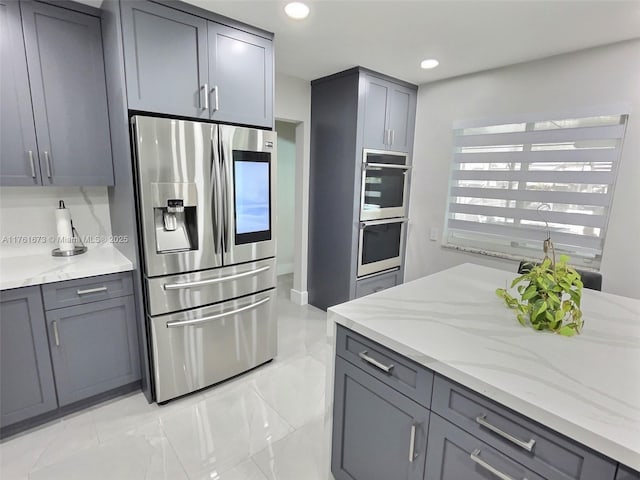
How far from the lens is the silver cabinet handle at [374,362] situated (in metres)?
1.20

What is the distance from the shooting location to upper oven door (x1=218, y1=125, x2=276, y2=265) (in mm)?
2068

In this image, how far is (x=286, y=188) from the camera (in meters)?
4.81

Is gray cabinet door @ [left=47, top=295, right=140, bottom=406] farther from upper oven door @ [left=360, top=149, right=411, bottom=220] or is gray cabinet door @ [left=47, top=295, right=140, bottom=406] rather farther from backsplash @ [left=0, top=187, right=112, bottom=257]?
upper oven door @ [left=360, top=149, right=411, bottom=220]

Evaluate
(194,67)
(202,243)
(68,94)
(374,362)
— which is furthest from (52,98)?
(374,362)

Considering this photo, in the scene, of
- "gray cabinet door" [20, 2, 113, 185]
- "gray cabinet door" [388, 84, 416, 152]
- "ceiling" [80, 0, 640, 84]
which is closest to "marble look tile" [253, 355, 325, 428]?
"gray cabinet door" [20, 2, 113, 185]

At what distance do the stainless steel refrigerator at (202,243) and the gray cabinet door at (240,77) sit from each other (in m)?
0.17

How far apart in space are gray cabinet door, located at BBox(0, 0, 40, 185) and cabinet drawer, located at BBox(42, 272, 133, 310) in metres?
0.66

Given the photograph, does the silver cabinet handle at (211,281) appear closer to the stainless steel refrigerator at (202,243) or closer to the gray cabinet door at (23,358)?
the stainless steel refrigerator at (202,243)

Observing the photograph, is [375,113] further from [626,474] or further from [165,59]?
[626,474]

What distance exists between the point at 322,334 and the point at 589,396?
95.1 inches

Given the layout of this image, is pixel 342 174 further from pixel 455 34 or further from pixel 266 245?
pixel 455 34

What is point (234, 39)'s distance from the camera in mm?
2082

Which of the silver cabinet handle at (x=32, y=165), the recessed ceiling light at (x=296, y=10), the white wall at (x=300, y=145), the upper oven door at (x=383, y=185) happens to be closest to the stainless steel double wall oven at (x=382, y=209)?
the upper oven door at (x=383, y=185)

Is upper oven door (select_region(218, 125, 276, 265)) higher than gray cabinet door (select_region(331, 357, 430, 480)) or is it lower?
higher
